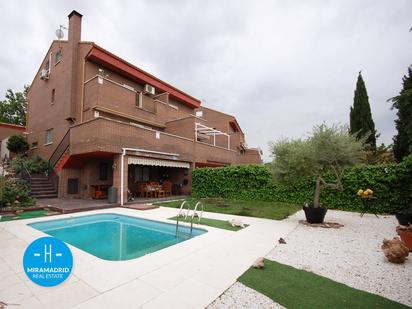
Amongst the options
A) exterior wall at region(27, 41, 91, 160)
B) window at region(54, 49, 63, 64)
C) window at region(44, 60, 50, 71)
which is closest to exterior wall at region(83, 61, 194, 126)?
exterior wall at region(27, 41, 91, 160)

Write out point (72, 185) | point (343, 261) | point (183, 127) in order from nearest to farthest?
1. point (343, 261)
2. point (72, 185)
3. point (183, 127)

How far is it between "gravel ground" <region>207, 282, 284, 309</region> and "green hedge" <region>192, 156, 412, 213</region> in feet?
27.3

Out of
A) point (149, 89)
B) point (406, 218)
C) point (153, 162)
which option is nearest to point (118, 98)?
point (149, 89)

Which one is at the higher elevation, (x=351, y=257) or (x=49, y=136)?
(x=49, y=136)

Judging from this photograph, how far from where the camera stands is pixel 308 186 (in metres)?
15.3

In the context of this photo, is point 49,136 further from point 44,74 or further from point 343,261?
point 343,261

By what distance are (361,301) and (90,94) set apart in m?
20.0

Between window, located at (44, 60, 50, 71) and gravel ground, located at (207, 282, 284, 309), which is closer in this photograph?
gravel ground, located at (207, 282, 284, 309)

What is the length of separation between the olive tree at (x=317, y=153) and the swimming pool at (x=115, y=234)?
4.99 m

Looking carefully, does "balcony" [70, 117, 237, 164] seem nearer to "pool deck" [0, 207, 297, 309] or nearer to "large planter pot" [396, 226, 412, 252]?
"pool deck" [0, 207, 297, 309]

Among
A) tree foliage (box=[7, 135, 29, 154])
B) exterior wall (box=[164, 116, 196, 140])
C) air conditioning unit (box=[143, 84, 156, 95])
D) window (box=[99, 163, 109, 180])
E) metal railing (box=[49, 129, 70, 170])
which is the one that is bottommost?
window (box=[99, 163, 109, 180])

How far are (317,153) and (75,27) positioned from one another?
2226 cm

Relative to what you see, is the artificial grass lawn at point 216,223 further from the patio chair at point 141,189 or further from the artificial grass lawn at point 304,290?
the patio chair at point 141,189

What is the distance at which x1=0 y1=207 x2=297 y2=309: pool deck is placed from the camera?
11.9ft
